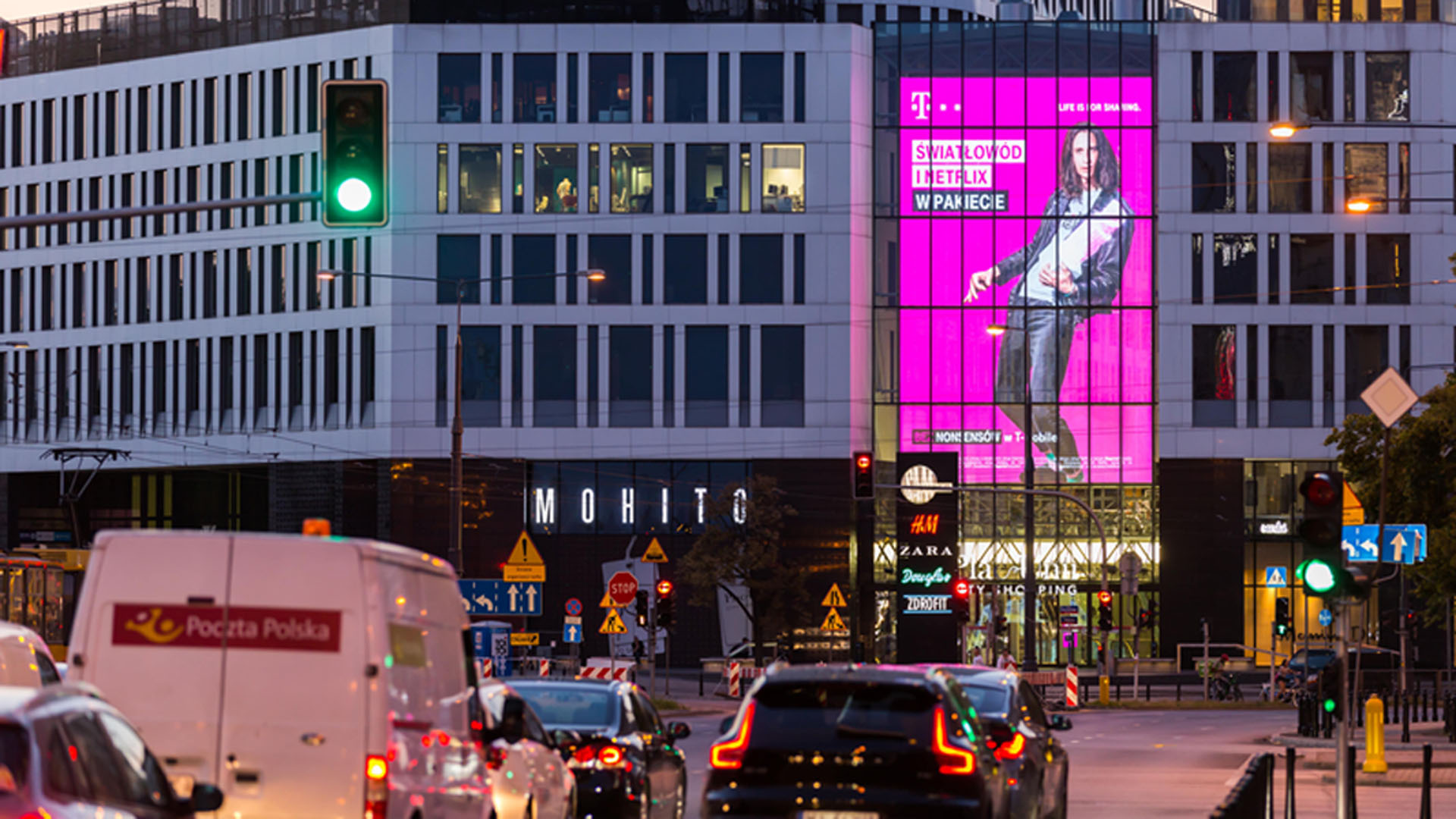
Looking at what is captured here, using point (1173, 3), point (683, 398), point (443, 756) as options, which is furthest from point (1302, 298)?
point (443, 756)

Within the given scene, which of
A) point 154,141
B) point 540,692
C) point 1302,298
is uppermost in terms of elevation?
point 154,141

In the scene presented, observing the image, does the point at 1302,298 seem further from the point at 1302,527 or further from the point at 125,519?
the point at 1302,527

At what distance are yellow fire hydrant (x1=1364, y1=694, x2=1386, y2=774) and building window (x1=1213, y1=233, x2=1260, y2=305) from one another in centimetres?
4564

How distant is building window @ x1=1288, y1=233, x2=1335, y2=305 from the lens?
75188 mm

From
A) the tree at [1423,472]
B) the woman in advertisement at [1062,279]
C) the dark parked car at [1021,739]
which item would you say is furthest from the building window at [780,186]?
the dark parked car at [1021,739]

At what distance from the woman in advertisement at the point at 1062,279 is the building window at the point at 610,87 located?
13.1m

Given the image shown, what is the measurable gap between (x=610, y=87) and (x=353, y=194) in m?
57.1

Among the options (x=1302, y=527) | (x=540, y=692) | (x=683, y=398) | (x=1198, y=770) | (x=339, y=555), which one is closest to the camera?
(x=339, y=555)

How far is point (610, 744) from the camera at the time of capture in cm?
1811

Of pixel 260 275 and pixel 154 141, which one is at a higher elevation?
pixel 154 141

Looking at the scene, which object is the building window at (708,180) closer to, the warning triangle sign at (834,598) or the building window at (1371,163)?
the building window at (1371,163)

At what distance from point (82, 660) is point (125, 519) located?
2870 inches

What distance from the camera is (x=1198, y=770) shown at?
103 feet

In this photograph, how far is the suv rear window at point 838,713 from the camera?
14.4 meters
